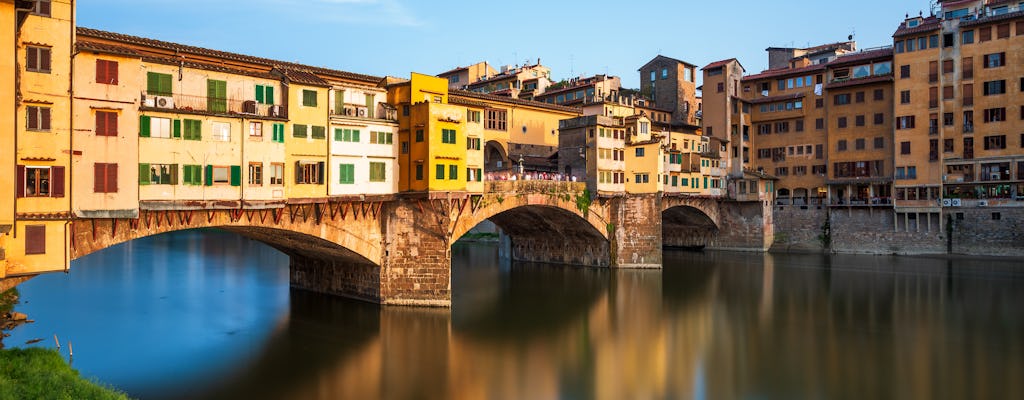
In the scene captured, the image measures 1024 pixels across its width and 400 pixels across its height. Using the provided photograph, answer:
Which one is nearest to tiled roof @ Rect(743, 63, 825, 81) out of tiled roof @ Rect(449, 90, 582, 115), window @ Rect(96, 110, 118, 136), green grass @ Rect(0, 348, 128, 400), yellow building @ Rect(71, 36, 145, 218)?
tiled roof @ Rect(449, 90, 582, 115)

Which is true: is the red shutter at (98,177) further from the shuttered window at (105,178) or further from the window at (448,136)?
the window at (448,136)

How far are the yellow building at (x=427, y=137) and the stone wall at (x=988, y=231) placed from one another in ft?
150

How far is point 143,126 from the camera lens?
2519 centimetres

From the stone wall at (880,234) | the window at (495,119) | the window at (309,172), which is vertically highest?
the window at (495,119)

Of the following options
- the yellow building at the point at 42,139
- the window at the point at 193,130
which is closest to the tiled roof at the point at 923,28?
the window at the point at 193,130

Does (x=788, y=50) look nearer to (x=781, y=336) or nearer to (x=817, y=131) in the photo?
(x=817, y=131)

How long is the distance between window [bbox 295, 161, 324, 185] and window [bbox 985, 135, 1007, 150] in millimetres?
53392

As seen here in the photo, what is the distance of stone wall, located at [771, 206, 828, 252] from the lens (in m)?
65.5

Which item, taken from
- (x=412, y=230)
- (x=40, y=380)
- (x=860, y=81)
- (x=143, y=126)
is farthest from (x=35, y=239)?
(x=860, y=81)

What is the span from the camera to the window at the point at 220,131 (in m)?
27.2

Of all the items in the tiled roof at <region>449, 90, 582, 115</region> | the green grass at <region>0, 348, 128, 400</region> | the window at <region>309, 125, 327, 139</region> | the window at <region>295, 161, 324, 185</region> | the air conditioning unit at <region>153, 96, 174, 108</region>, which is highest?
the tiled roof at <region>449, 90, 582, 115</region>

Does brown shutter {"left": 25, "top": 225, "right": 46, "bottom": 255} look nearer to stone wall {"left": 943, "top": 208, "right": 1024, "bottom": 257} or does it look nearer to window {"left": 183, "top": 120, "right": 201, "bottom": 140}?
window {"left": 183, "top": 120, "right": 201, "bottom": 140}

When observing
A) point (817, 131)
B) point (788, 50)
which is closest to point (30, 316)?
point (817, 131)

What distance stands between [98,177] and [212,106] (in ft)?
17.5
